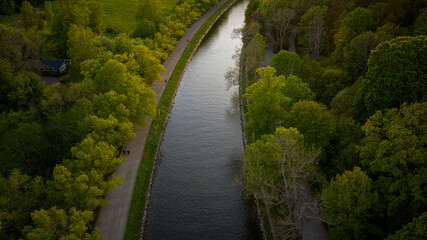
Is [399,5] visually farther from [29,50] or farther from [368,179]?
[29,50]

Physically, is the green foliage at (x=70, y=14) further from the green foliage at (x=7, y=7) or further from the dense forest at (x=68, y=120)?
the green foliage at (x=7, y=7)

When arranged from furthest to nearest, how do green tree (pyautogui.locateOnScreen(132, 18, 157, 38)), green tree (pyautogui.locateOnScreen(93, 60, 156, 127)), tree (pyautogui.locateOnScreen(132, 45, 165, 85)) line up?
green tree (pyautogui.locateOnScreen(132, 18, 157, 38)) → tree (pyautogui.locateOnScreen(132, 45, 165, 85)) → green tree (pyautogui.locateOnScreen(93, 60, 156, 127))

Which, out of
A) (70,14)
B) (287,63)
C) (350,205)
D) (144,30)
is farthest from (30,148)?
(70,14)

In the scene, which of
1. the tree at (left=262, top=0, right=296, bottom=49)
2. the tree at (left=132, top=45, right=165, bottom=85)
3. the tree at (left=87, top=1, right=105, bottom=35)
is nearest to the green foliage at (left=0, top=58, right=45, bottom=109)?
the tree at (left=132, top=45, right=165, bottom=85)

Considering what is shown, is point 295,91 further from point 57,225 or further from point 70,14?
point 70,14

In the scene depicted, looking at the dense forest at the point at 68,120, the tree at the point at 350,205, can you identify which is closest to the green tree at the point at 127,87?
the dense forest at the point at 68,120

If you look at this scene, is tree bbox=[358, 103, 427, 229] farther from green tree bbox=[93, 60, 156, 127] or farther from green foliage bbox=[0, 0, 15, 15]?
green foliage bbox=[0, 0, 15, 15]
